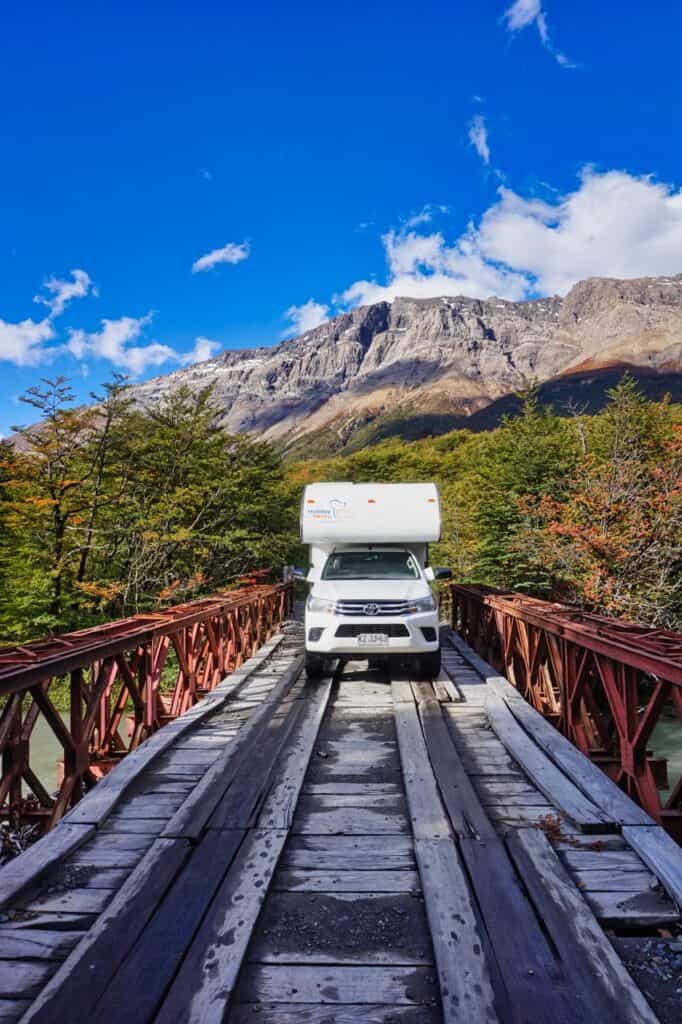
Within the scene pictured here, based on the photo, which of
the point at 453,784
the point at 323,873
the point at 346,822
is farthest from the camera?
the point at 453,784

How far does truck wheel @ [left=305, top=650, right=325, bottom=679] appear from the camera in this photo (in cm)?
818

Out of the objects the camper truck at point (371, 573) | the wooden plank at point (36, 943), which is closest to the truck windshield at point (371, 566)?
the camper truck at point (371, 573)

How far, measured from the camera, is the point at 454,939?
2480mm

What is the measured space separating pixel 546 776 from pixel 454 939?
220cm

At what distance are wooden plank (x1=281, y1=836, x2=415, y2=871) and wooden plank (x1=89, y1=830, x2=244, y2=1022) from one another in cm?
28

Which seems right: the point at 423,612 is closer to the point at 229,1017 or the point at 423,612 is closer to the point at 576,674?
the point at 576,674

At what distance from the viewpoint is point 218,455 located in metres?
25.4

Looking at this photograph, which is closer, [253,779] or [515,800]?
[515,800]

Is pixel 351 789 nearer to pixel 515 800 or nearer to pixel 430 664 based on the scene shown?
pixel 515 800

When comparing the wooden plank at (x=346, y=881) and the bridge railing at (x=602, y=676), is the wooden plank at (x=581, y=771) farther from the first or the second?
the wooden plank at (x=346, y=881)

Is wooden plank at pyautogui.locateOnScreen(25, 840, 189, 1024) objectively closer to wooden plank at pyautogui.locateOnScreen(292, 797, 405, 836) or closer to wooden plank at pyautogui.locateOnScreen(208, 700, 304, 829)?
wooden plank at pyautogui.locateOnScreen(208, 700, 304, 829)

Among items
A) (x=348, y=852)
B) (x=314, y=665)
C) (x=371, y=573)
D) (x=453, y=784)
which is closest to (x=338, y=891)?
(x=348, y=852)

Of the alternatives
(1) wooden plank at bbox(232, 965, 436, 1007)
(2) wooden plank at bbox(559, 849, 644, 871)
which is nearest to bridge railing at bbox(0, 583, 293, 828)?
(1) wooden plank at bbox(232, 965, 436, 1007)

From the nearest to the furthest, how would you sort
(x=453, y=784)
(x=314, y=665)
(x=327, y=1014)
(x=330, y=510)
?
(x=327, y=1014) → (x=453, y=784) → (x=314, y=665) → (x=330, y=510)
